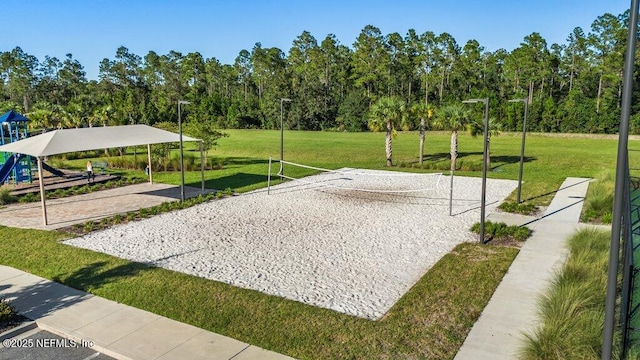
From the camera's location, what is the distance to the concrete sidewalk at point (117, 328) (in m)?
7.94

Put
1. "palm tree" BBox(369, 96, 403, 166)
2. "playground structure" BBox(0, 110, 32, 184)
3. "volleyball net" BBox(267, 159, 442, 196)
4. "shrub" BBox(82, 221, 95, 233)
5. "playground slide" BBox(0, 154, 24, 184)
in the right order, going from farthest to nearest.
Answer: "palm tree" BBox(369, 96, 403, 166) < "volleyball net" BBox(267, 159, 442, 196) < "playground structure" BBox(0, 110, 32, 184) < "playground slide" BBox(0, 154, 24, 184) < "shrub" BBox(82, 221, 95, 233)

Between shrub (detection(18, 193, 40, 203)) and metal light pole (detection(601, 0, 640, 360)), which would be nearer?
metal light pole (detection(601, 0, 640, 360))

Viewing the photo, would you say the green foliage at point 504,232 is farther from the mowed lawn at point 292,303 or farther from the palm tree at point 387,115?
the palm tree at point 387,115

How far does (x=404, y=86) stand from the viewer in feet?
288

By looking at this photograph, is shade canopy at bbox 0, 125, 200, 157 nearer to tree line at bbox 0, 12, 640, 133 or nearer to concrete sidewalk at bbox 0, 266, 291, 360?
concrete sidewalk at bbox 0, 266, 291, 360

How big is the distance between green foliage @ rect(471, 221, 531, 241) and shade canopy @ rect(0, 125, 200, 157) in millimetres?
14784

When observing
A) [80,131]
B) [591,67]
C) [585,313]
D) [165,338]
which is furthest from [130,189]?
[591,67]

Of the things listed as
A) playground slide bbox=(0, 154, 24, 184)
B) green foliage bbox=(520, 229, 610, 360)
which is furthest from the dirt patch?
playground slide bbox=(0, 154, 24, 184)

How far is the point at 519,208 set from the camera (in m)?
18.3

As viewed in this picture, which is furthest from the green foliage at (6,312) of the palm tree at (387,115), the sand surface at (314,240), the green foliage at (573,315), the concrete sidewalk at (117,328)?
the palm tree at (387,115)

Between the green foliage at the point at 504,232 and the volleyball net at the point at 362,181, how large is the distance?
23.0 ft

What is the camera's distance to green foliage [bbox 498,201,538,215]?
59.6 ft

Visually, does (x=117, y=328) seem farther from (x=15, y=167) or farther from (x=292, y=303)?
(x=15, y=167)

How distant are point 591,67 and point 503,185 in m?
56.0
